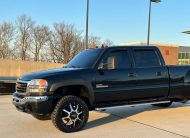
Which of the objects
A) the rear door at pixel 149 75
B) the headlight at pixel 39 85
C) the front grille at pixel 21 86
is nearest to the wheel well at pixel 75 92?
the headlight at pixel 39 85

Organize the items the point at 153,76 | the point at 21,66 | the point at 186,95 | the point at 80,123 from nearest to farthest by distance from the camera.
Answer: the point at 80,123 < the point at 153,76 < the point at 186,95 < the point at 21,66

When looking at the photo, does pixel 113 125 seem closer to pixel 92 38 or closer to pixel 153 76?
pixel 153 76

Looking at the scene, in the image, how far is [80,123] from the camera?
8305mm

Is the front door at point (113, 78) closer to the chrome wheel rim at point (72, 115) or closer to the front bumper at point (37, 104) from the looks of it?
the chrome wheel rim at point (72, 115)

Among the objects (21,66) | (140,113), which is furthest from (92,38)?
(140,113)

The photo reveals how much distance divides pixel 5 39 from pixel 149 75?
74685 mm

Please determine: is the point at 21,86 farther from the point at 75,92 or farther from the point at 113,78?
the point at 113,78

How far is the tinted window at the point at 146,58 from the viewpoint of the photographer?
383 inches

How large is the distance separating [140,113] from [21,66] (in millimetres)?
53539

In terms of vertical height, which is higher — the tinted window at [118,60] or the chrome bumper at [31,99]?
the tinted window at [118,60]

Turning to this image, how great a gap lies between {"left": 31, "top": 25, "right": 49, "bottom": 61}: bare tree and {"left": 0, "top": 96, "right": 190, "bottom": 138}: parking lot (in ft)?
230

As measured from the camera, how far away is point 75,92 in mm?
8766

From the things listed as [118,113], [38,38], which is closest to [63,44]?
[38,38]

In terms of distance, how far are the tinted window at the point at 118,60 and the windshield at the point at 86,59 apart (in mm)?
317
